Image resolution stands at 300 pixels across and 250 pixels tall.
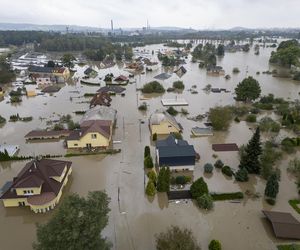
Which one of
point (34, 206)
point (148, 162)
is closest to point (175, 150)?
point (148, 162)

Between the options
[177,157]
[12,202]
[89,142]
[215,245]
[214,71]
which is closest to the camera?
[215,245]

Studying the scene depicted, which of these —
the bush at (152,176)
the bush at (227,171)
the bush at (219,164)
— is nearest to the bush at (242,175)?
the bush at (227,171)

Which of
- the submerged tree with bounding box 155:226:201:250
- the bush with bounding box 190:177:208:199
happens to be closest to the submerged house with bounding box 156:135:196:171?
the bush with bounding box 190:177:208:199

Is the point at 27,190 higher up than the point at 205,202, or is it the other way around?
the point at 27,190

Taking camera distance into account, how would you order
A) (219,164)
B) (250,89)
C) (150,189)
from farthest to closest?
(250,89), (219,164), (150,189)

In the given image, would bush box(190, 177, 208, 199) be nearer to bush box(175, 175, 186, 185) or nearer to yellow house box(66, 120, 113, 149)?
bush box(175, 175, 186, 185)

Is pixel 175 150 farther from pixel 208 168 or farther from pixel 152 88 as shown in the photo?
pixel 152 88
